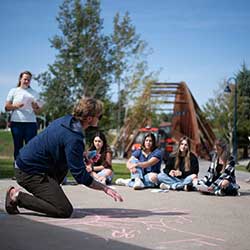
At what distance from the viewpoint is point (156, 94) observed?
30.1 m

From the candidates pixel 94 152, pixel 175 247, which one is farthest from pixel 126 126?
pixel 175 247

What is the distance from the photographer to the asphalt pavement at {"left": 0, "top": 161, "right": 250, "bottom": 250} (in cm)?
338

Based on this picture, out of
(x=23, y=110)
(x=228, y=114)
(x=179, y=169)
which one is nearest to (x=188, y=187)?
(x=179, y=169)

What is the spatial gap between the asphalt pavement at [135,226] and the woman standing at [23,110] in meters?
1.58

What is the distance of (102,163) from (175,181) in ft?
4.82

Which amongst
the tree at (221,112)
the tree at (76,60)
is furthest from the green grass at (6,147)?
the tree at (221,112)

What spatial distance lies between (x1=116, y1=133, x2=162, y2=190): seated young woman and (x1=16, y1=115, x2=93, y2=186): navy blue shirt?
10.3 ft

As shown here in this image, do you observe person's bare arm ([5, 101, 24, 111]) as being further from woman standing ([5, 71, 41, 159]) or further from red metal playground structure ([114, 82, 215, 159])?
red metal playground structure ([114, 82, 215, 159])

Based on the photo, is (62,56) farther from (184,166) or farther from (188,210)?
(188,210)

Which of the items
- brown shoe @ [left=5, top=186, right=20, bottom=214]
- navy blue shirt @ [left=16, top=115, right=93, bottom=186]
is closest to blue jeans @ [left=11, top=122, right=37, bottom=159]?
navy blue shirt @ [left=16, top=115, right=93, bottom=186]

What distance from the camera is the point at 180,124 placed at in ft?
114

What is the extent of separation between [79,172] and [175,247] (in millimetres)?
1385

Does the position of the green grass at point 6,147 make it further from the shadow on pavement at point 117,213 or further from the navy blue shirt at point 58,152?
the navy blue shirt at point 58,152

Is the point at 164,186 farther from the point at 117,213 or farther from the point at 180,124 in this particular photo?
the point at 180,124
